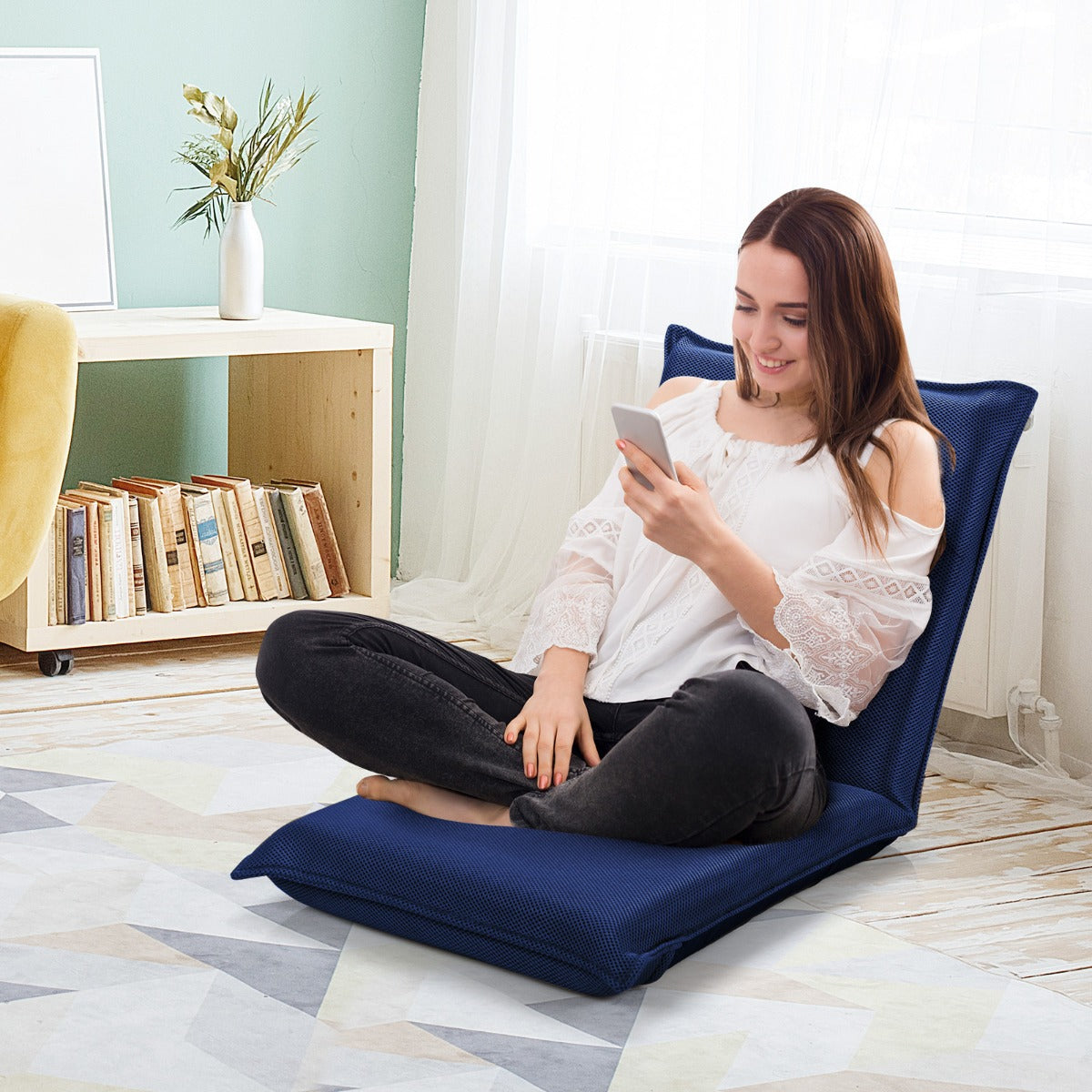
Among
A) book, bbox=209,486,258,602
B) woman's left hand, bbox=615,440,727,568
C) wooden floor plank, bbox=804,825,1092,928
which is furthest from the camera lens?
book, bbox=209,486,258,602

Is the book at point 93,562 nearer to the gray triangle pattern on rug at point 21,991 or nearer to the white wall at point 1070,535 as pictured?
the gray triangle pattern on rug at point 21,991

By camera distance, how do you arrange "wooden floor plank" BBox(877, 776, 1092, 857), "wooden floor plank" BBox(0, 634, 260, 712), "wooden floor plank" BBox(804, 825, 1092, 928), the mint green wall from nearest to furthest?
"wooden floor plank" BBox(804, 825, 1092, 928) < "wooden floor plank" BBox(877, 776, 1092, 857) < "wooden floor plank" BBox(0, 634, 260, 712) < the mint green wall

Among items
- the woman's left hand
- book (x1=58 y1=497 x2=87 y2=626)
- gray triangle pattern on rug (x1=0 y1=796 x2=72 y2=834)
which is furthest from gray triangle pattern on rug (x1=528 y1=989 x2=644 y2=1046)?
book (x1=58 y1=497 x2=87 y2=626)

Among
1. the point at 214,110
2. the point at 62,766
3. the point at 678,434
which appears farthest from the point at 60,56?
the point at 678,434

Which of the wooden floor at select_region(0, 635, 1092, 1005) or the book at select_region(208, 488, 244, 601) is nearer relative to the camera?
the wooden floor at select_region(0, 635, 1092, 1005)

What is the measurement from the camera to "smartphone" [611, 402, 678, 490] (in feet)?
5.40

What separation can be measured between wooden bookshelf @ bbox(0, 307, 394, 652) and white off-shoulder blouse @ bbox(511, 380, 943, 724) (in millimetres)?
846

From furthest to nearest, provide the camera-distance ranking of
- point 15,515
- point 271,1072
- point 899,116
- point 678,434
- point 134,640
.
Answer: point 134,640
point 899,116
point 15,515
point 678,434
point 271,1072

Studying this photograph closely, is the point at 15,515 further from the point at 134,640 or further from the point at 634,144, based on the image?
the point at 634,144

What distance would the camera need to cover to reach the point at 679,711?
5.30 ft

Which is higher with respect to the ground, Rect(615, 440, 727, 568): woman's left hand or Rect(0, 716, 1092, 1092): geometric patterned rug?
Rect(615, 440, 727, 568): woman's left hand

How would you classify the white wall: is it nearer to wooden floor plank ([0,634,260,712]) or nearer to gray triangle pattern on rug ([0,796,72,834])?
wooden floor plank ([0,634,260,712])

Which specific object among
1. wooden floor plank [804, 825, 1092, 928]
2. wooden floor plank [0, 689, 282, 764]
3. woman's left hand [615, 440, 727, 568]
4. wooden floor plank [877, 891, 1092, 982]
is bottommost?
wooden floor plank [0, 689, 282, 764]

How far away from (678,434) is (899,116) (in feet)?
2.44
